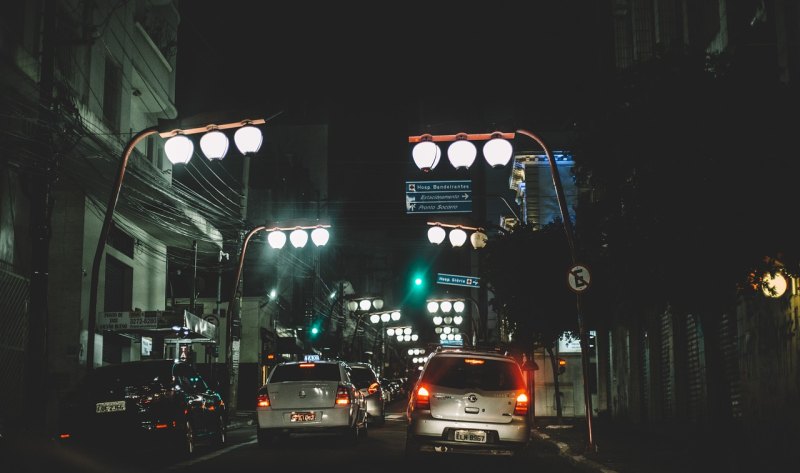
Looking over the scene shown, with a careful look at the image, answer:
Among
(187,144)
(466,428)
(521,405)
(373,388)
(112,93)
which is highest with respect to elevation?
(112,93)

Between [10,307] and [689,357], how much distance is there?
672 inches

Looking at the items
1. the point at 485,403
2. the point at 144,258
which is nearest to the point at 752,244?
the point at 485,403

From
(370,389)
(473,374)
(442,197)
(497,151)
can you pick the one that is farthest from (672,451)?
(442,197)

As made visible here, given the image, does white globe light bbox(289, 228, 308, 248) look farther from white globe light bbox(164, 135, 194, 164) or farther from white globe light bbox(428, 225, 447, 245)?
white globe light bbox(164, 135, 194, 164)

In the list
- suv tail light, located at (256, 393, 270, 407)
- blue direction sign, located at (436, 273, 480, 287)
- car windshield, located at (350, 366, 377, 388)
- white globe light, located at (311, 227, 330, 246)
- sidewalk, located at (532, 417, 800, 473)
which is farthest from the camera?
blue direction sign, located at (436, 273, 480, 287)

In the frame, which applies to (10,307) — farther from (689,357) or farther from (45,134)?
(689,357)

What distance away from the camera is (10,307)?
21.9 meters

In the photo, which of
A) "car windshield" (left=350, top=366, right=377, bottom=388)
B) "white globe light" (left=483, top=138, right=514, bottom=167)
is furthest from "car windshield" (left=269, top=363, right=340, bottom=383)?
"car windshield" (left=350, top=366, right=377, bottom=388)

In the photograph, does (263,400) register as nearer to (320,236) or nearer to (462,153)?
(462,153)

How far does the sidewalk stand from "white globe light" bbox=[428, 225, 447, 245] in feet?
23.3

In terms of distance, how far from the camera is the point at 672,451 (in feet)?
57.2

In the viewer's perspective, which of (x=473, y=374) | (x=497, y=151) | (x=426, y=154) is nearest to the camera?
(x=473, y=374)

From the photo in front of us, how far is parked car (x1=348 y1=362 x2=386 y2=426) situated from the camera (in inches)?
1037

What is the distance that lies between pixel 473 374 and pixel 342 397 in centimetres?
419
